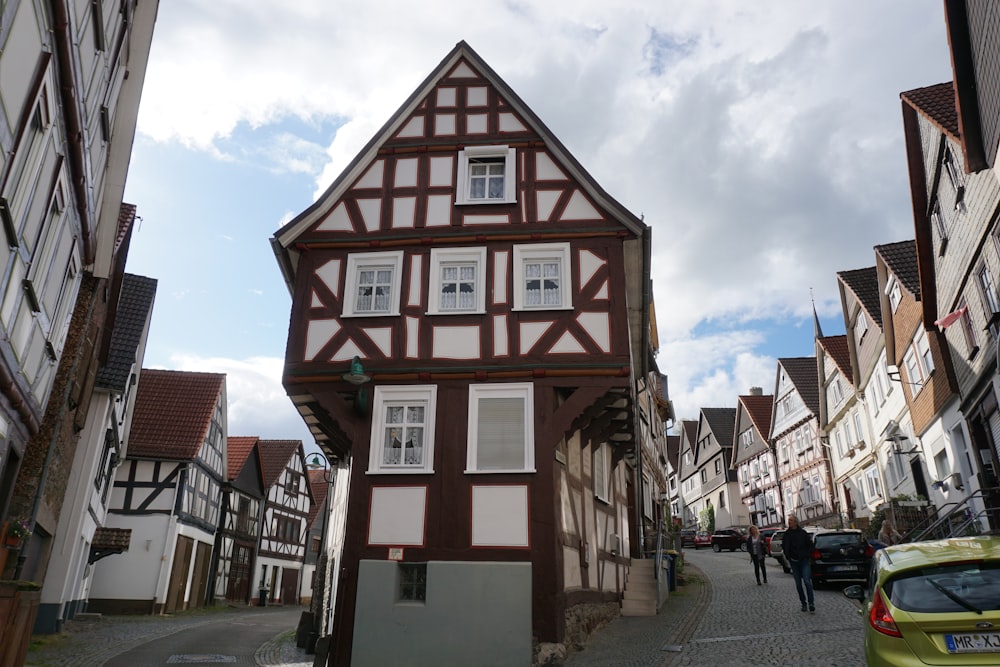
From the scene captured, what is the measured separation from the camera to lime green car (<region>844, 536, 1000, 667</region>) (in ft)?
17.9

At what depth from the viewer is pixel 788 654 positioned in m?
10.6

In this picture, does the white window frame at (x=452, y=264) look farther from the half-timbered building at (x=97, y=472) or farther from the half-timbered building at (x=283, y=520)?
the half-timbered building at (x=283, y=520)

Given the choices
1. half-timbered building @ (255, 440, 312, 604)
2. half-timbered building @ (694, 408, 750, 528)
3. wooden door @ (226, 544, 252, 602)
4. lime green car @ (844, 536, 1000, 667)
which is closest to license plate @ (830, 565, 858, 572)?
lime green car @ (844, 536, 1000, 667)

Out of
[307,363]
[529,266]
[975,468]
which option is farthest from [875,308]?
[307,363]

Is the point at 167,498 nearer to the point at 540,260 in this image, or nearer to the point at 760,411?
the point at 540,260

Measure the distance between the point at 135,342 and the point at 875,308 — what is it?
24801 millimetres

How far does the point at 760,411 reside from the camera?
52.0 m

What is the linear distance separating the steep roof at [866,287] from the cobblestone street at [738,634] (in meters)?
11.7

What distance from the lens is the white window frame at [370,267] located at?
14.7 meters

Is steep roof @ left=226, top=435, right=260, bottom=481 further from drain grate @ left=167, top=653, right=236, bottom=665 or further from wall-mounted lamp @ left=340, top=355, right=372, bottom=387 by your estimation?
wall-mounted lamp @ left=340, top=355, right=372, bottom=387

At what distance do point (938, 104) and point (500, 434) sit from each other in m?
13.2

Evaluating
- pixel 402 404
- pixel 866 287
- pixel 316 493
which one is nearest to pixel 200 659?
pixel 402 404

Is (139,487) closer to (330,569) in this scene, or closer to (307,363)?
(330,569)

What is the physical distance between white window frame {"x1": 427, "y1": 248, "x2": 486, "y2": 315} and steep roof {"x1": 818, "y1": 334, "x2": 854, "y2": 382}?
2347 cm
